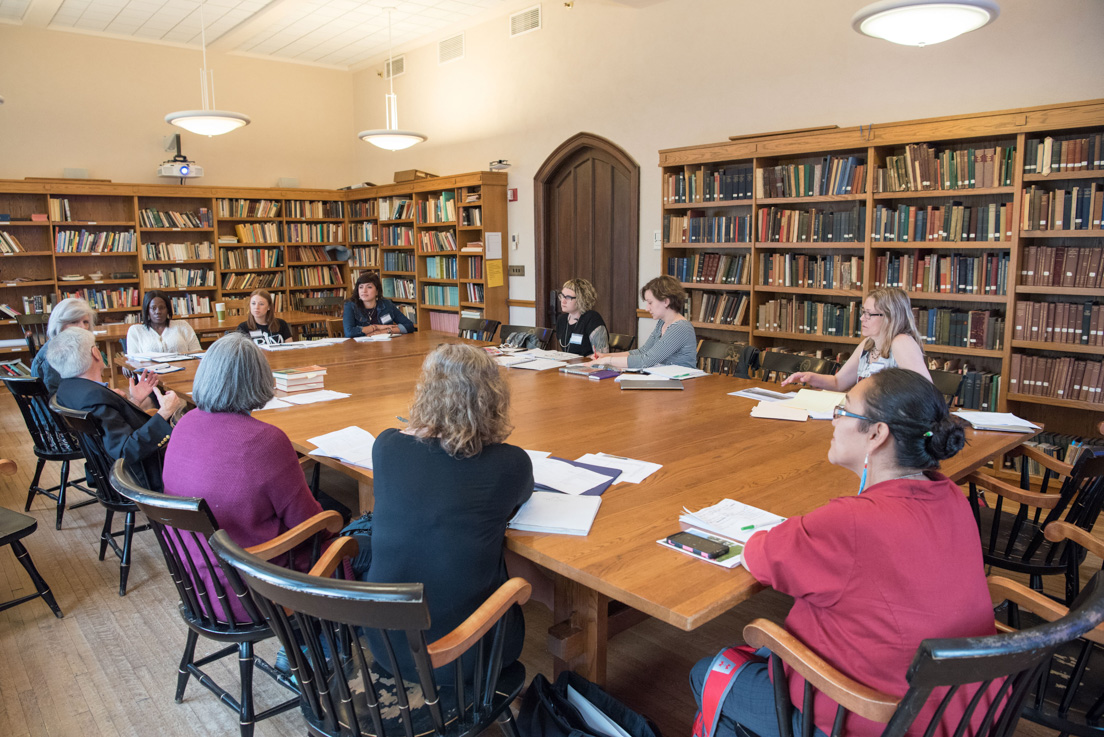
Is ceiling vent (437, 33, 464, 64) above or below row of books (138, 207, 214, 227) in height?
above

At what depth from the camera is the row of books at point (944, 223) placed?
4297 mm

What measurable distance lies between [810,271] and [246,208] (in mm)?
6506

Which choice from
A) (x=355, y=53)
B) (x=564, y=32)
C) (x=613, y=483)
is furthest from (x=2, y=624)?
(x=355, y=53)

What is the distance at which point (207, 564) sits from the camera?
1.94 m

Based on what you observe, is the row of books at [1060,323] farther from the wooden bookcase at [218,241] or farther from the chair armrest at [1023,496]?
the wooden bookcase at [218,241]

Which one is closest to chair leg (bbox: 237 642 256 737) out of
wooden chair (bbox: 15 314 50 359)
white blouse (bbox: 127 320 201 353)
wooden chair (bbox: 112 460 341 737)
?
wooden chair (bbox: 112 460 341 737)

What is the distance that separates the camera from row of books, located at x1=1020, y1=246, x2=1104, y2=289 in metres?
4.00

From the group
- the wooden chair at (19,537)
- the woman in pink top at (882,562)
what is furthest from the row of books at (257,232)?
the woman in pink top at (882,562)

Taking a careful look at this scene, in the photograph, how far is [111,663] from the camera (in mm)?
2572

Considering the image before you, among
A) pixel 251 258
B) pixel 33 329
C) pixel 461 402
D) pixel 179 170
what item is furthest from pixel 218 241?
pixel 461 402

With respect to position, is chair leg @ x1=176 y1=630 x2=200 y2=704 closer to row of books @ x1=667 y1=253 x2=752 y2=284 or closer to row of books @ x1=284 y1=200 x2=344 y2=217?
row of books @ x1=667 y1=253 x2=752 y2=284

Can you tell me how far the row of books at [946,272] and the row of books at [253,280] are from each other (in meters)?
6.97

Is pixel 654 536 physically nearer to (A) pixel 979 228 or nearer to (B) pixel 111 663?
(B) pixel 111 663

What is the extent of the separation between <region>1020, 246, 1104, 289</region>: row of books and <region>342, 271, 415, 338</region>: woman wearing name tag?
443cm
